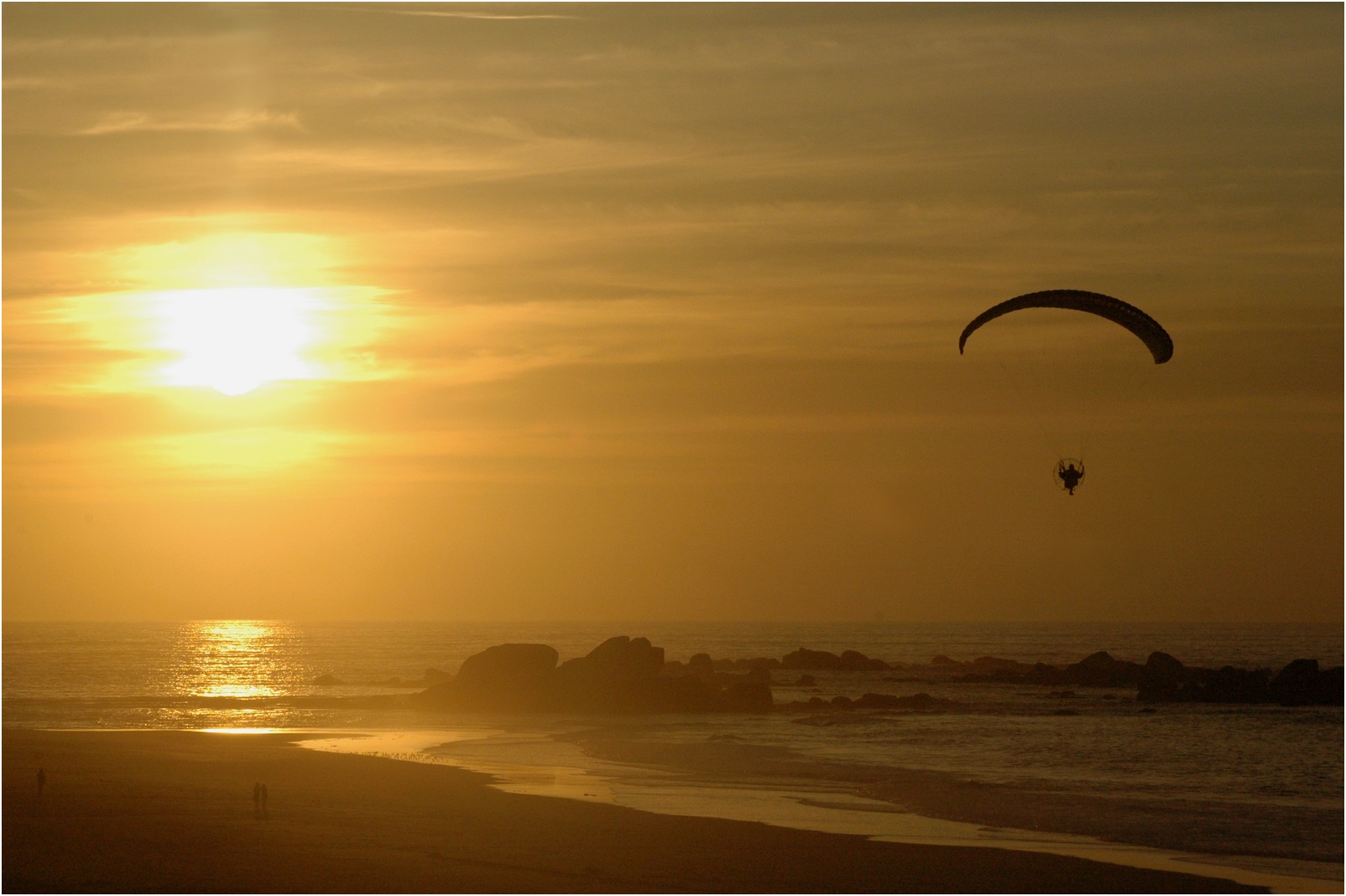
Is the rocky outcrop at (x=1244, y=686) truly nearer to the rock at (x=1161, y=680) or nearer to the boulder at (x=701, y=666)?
the rock at (x=1161, y=680)

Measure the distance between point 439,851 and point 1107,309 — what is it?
2065 cm

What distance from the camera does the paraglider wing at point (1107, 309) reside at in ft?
106

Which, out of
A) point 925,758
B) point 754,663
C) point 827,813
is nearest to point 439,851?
point 827,813

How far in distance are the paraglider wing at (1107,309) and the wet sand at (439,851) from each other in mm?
14091

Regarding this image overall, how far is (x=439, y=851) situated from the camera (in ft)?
75.6

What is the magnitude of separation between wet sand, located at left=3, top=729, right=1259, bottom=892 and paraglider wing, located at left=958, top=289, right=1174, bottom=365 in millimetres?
14091

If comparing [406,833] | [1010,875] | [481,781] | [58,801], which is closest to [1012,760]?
[481,781]

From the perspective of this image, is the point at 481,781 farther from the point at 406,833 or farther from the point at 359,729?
the point at 359,729

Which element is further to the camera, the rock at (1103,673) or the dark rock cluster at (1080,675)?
the dark rock cluster at (1080,675)

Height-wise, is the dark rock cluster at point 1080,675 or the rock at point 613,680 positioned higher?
the rock at point 613,680

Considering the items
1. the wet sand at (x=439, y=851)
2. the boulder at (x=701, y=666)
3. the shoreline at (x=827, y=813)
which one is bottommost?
the boulder at (x=701, y=666)

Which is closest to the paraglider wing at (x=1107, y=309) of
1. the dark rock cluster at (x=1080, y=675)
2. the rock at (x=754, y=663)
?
the dark rock cluster at (x=1080, y=675)

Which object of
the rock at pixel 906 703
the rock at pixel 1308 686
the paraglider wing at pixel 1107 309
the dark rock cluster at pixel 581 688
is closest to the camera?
the paraglider wing at pixel 1107 309

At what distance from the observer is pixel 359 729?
177ft
